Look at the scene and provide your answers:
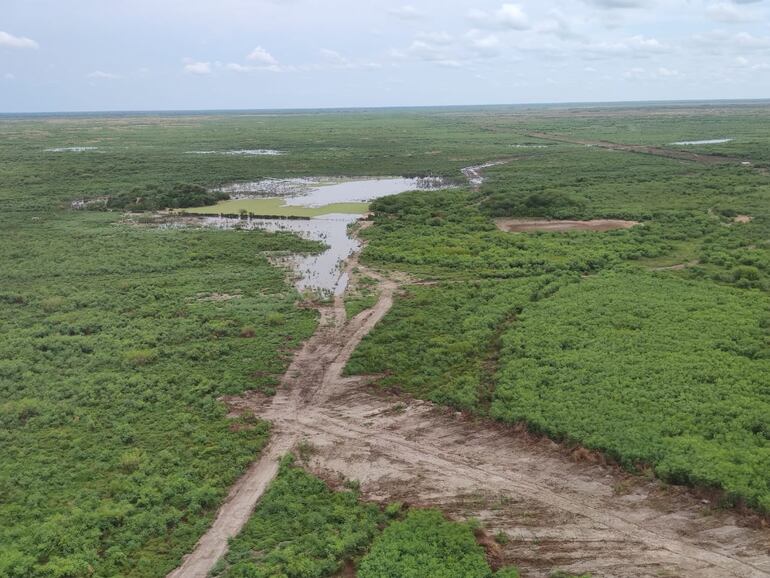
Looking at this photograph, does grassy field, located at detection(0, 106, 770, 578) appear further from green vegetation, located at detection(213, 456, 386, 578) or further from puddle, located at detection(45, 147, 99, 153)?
puddle, located at detection(45, 147, 99, 153)

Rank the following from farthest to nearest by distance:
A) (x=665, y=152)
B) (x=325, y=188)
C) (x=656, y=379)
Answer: (x=665, y=152)
(x=325, y=188)
(x=656, y=379)

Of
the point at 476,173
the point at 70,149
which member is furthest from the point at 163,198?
the point at 70,149

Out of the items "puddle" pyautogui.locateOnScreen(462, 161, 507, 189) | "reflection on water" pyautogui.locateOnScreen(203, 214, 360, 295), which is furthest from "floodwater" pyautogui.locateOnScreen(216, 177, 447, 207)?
"reflection on water" pyautogui.locateOnScreen(203, 214, 360, 295)

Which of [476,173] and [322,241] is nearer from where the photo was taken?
[322,241]

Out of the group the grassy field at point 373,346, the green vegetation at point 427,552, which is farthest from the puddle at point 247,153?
the green vegetation at point 427,552

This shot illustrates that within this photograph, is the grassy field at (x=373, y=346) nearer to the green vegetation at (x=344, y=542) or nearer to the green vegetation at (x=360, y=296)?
the green vegetation at (x=360, y=296)

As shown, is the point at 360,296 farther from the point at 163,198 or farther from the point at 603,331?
the point at 163,198
